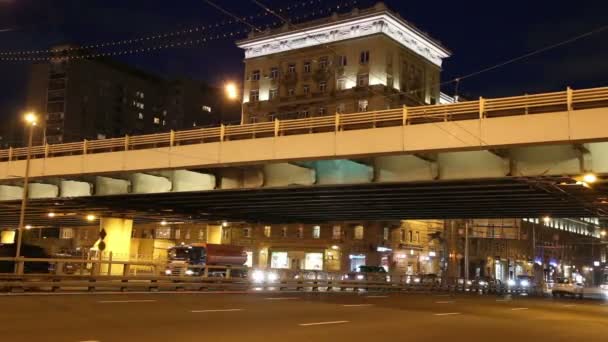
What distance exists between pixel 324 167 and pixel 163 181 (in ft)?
34.4

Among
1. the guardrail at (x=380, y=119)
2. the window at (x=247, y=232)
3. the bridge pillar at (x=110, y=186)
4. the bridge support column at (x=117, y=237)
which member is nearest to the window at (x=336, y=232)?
the window at (x=247, y=232)

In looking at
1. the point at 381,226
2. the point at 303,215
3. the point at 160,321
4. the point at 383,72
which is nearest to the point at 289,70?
the point at 383,72

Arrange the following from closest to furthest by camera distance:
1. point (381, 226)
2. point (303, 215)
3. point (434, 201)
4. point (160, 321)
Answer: point (160, 321)
point (434, 201)
point (303, 215)
point (381, 226)

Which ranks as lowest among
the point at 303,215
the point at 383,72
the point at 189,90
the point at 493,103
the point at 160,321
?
the point at 160,321

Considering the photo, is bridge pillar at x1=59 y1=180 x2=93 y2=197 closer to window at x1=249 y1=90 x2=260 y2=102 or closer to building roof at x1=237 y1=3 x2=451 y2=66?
building roof at x1=237 y1=3 x2=451 y2=66

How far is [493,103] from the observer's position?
90.1ft

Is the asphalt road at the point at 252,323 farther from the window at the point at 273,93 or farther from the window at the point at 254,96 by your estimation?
the window at the point at 254,96

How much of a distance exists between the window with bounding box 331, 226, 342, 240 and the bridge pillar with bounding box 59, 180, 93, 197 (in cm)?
3456

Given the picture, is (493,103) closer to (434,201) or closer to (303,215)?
(434,201)

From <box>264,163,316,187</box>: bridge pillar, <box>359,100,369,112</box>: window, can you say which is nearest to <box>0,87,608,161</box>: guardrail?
<box>264,163,316,187</box>: bridge pillar

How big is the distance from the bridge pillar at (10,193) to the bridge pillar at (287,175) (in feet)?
70.4

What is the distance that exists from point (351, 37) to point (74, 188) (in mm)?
42137

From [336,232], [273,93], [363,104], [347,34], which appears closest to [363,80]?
[363,104]

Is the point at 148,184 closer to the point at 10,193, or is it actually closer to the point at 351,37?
the point at 10,193
